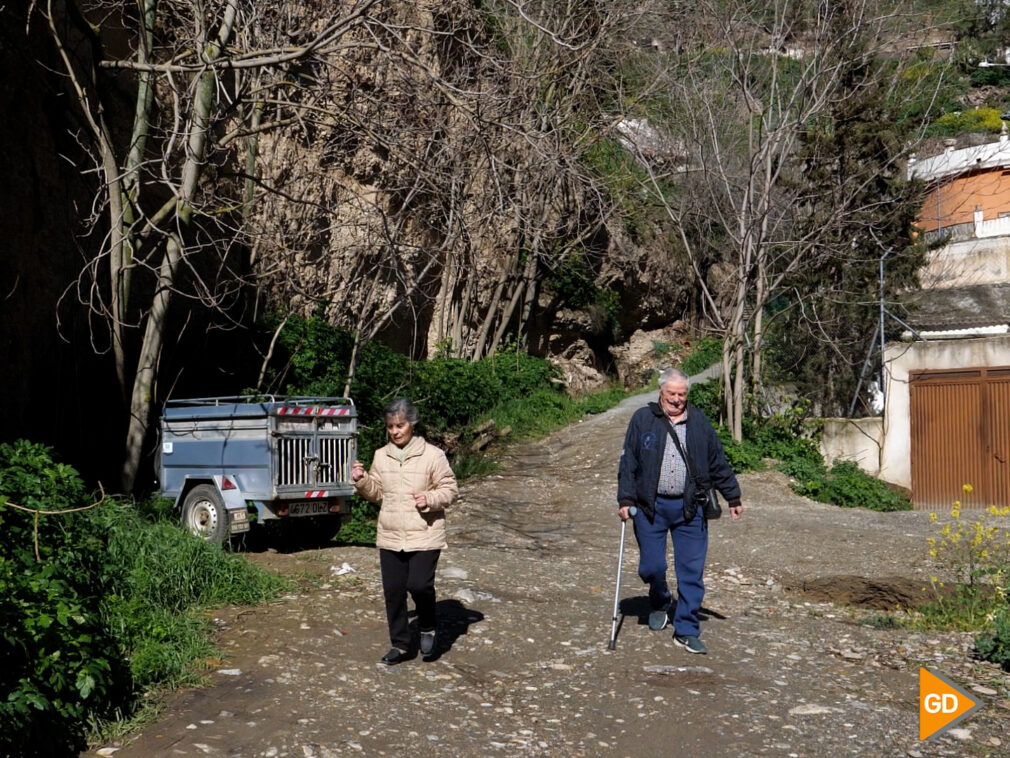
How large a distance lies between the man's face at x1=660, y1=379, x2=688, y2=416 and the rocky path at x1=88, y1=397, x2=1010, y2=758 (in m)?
1.63

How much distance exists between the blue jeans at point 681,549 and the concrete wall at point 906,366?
34.6ft

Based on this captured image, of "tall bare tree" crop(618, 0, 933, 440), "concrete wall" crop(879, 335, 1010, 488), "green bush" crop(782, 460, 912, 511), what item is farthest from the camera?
"tall bare tree" crop(618, 0, 933, 440)

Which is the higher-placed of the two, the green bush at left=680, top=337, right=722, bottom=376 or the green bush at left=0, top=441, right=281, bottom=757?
the green bush at left=680, top=337, right=722, bottom=376

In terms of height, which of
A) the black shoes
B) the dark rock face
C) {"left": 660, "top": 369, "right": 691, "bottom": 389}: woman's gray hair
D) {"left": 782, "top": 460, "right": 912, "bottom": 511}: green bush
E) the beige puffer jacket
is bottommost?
the black shoes

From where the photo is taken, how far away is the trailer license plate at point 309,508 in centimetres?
929

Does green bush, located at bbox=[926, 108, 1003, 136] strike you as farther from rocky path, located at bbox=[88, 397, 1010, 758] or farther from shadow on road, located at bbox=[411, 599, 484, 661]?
shadow on road, located at bbox=[411, 599, 484, 661]

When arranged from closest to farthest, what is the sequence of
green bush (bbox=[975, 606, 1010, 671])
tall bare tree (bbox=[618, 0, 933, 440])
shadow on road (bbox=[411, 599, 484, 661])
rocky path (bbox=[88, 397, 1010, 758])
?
rocky path (bbox=[88, 397, 1010, 758])
green bush (bbox=[975, 606, 1010, 671])
shadow on road (bbox=[411, 599, 484, 661])
tall bare tree (bbox=[618, 0, 933, 440])

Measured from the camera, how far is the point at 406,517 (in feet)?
20.1

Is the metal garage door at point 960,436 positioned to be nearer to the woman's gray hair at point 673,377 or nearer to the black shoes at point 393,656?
the woman's gray hair at point 673,377

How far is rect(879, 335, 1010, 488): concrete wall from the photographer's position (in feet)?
50.0

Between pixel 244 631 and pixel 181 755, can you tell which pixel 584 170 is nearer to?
pixel 244 631

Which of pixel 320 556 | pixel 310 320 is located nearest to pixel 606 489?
pixel 310 320

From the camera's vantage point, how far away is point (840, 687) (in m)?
5.93

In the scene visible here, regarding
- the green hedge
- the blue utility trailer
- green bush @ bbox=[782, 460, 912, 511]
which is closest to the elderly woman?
the blue utility trailer
